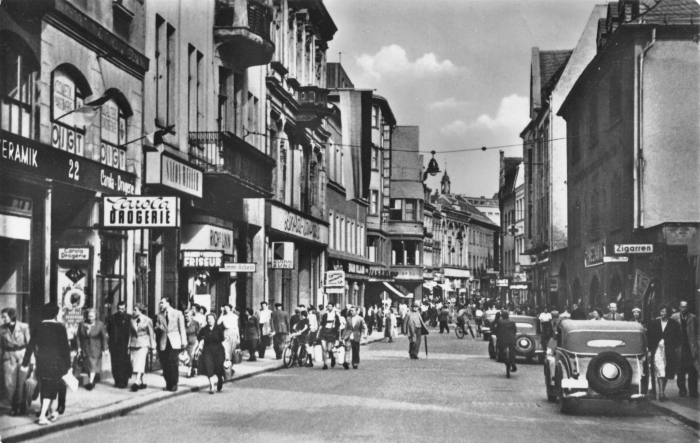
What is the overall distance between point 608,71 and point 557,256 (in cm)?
1901

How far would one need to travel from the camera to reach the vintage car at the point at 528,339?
30906mm

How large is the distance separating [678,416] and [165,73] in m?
16.5

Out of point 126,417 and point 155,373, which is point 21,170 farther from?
point 155,373

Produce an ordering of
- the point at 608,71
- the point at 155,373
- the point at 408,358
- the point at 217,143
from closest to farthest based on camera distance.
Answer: the point at 155,373 < the point at 217,143 < the point at 408,358 < the point at 608,71

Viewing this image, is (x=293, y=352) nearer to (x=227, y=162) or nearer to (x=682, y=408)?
(x=227, y=162)

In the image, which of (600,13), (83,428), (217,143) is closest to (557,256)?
(600,13)

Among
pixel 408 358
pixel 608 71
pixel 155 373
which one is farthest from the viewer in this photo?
pixel 608 71

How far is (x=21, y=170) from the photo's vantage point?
669 inches

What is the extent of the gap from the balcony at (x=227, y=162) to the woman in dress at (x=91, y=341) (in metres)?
8.62

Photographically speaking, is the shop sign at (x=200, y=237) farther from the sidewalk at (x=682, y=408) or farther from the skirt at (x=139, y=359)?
the sidewalk at (x=682, y=408)

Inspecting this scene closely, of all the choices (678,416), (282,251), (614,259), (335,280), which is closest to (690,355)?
(678,416)

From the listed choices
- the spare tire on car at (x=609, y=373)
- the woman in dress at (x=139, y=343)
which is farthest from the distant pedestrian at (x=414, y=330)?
the spare tire on car at (x=609, y=373)

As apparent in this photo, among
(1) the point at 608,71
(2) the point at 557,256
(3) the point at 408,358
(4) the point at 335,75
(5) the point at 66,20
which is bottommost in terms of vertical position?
(3) the point at 408,358

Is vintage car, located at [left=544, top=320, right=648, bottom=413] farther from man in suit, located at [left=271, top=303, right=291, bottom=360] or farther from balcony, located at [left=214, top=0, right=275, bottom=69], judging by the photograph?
balcony, located at [left=214, top=0, right=275, bottom=69]
